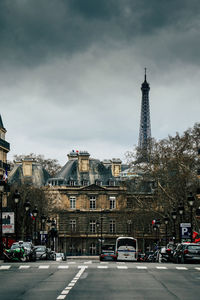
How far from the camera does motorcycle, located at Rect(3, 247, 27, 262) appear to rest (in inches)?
1501

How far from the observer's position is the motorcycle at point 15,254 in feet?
125

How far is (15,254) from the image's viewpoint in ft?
126

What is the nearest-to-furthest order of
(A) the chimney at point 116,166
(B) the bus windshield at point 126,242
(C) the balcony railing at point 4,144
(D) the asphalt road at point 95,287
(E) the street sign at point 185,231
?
(D) the asphalt road at point 95,287 < (E) the street sign at point 185,231 < (B) the bus windshield at point 126,242 < (C) the balcony railing at point 4,144 < (A) the chimney at point 116,166

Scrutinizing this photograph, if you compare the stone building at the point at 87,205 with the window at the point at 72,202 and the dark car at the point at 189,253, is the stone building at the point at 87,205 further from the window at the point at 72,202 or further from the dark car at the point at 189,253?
the dark car at the point at 189,253

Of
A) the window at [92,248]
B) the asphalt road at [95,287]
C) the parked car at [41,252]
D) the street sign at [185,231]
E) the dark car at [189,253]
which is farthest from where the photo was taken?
the window at [92,248]

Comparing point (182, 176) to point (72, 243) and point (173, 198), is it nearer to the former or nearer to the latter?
point (173, 198)

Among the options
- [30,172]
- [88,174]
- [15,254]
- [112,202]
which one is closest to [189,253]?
[15,254]

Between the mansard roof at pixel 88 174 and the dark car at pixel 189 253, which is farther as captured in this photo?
the mansard roof at pixel 88 174

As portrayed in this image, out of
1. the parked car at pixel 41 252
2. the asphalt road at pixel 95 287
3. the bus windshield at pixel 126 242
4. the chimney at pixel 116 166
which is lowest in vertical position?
the asphalt road at pixel 95 287

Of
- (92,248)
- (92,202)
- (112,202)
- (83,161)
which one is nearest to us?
(92,248)

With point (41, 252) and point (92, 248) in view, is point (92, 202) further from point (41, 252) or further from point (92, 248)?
point (41, 252)

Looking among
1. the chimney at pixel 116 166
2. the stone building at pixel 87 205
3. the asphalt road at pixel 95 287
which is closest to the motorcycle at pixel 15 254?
the asphalt road at pixel 95 287

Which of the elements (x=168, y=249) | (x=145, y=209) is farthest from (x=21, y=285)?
(x=145, y=209)

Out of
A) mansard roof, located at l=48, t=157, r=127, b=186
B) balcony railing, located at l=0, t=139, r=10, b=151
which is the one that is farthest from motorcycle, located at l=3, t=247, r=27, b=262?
mansard roof, located at l=48, t=157, r=127, b=186
